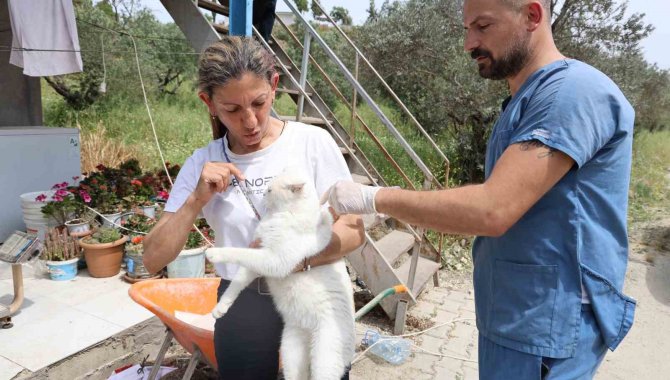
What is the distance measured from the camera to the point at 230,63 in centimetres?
170

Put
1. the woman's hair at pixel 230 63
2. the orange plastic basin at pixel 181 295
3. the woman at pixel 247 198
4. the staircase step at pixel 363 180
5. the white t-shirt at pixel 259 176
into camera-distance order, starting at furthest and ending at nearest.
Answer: the staircase step at pixel 363 180 < the orange plastic basin at pixel 181 295 < the white t-shirt at pixel 259 176 < the woman at pixel 247 198 < the woman's hair at pixel 230 63

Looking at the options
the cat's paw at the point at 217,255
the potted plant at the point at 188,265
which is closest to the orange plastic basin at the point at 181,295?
the cat's paw at the point at 217,255

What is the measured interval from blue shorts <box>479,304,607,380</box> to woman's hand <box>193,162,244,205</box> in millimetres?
1269

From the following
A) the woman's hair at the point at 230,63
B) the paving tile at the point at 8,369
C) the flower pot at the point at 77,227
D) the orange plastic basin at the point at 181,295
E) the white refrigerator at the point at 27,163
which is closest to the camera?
the woman's hair at the point at 230,63

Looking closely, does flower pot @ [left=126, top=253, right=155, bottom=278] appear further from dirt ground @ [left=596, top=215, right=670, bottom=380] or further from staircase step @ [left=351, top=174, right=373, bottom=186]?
dirt ground @ [left=596, top=215, right=670, bottom=380]

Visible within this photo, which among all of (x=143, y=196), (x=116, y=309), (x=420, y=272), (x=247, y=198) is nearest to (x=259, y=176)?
(x=247, y=198)

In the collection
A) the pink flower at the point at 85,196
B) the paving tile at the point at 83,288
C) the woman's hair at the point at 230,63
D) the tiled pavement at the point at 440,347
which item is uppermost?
the woman's hair at the point at 230,63

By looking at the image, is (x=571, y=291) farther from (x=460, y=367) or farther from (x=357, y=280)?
(x=357, y=280)

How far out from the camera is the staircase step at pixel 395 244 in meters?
5.11

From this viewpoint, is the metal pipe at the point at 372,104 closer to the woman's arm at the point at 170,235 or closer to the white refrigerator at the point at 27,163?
the woman's arm at the point at 170,235

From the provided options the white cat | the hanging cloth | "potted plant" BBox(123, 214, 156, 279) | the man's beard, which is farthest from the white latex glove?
the hanging cloth

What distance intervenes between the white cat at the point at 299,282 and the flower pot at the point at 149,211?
375 cm

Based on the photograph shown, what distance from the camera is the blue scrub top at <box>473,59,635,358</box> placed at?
1.21 meters

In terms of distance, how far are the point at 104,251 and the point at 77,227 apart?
21.8 inches
